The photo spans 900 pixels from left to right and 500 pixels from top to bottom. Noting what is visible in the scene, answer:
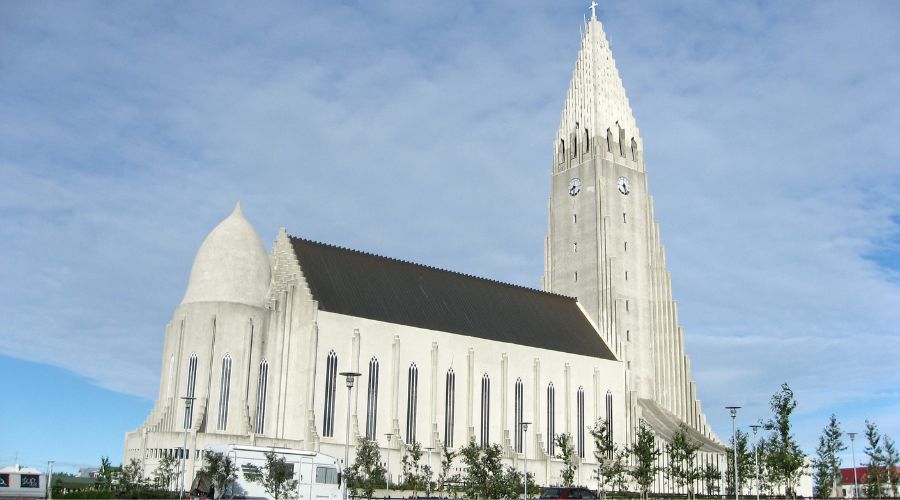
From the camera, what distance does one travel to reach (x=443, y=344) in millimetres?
74812

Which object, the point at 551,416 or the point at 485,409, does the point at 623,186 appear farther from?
the point at 485,409

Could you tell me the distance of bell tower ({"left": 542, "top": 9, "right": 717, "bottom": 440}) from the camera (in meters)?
93.7

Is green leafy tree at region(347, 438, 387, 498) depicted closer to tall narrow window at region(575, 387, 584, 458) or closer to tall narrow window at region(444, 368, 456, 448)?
tall narrow window at region(444, 368, 456, 448)

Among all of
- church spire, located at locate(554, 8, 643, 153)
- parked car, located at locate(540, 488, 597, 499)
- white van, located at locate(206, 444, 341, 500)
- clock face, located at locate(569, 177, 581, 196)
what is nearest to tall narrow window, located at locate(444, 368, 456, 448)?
parked car, located at locate(540, 488, 597, 499)

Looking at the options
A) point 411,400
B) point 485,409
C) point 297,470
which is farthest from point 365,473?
point 485,409

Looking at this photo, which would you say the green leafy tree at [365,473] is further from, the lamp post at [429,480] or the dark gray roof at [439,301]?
the dark gray roof at [439,301]

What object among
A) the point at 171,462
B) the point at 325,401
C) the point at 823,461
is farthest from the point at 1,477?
the point at 823,461

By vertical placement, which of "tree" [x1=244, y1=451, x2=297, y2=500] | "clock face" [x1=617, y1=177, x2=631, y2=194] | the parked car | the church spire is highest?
the church spire

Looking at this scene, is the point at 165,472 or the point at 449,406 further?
the point at 449,406

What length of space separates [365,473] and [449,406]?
15973 millimetres

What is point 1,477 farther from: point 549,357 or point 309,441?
point 549,357

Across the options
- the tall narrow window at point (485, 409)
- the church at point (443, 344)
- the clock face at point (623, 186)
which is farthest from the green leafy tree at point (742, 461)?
the clock face at point (623, 186)

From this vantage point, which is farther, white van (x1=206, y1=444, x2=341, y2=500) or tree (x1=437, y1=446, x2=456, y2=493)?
tree (x1=437, y1=446, x2=456, y2=493)

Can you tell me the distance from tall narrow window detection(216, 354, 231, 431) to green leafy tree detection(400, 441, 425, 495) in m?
13.0
